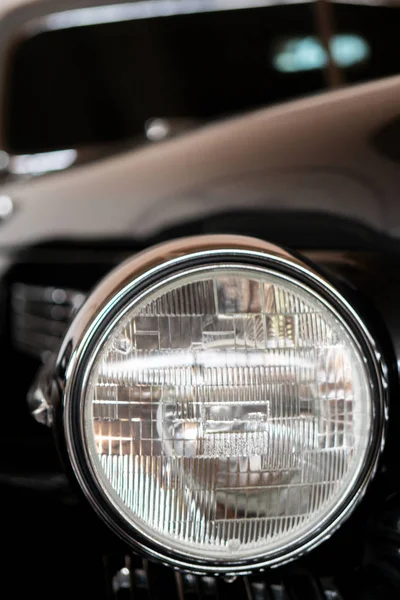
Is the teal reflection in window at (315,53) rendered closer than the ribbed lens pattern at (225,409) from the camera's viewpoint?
No

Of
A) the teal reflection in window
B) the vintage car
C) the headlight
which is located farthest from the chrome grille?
the teal reflection in window

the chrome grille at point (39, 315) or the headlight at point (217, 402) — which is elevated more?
the chrome grille at point (39, 315)

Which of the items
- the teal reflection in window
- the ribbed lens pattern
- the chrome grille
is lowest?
the ribbed lens pattern

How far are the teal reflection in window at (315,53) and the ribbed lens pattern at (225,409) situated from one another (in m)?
0.84

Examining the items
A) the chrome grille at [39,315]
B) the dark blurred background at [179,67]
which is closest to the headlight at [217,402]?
the chrome grille at [39,315]

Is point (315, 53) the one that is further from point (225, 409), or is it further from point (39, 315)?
point (225, 409)

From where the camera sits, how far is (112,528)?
64cm

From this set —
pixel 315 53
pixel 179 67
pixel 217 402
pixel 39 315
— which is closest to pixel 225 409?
pixel 217 402

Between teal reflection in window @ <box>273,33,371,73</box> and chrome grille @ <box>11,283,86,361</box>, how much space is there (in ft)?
2.05

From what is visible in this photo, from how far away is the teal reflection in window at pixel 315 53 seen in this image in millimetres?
1383

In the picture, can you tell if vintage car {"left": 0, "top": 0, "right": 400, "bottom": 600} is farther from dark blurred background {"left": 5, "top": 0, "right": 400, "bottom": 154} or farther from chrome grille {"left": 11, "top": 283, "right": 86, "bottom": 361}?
dark blurred background {"left": 5, "top": 0, "right": 400, "bottom": 154}

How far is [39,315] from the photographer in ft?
3.90

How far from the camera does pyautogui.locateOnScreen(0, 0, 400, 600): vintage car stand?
0.63 m

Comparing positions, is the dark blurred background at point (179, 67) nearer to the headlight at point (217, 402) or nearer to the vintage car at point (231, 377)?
the vintage car at point (231, 377)
